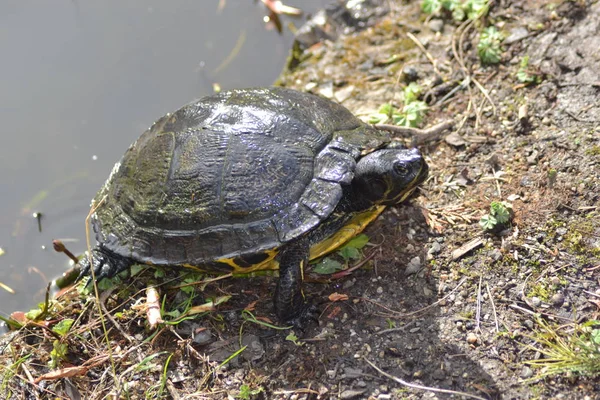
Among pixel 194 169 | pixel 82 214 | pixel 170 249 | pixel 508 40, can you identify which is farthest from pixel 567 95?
pixel 82 214

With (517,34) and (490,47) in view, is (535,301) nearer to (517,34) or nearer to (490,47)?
(490,47)

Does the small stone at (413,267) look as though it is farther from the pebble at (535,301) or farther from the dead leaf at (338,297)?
the pebble at (535,301)

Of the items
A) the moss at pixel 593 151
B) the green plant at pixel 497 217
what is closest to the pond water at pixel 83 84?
the green plant at pixel 497 217

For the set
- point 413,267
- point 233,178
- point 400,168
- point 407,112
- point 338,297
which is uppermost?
point 233,178

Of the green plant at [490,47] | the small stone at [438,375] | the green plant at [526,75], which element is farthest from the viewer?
the green plant at [490,47]

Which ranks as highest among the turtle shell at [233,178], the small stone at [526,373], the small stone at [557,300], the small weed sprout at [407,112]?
the turtle shell at [233,178]

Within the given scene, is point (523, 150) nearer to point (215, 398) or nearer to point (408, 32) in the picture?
point (408, 32)

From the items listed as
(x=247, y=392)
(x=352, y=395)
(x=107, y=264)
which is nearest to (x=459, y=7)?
(x=352, y=395)
